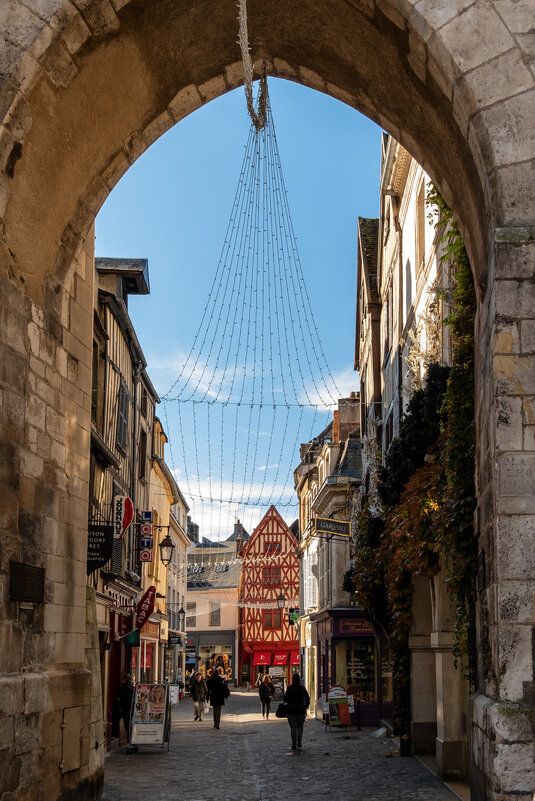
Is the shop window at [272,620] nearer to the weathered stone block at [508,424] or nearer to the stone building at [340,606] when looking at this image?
the stone building at [340,606]

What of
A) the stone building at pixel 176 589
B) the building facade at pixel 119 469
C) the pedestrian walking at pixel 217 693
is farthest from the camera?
the stone building at pixel 176 589

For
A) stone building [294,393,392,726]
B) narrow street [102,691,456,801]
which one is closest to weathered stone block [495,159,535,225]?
narrow street [102,691,456,801]

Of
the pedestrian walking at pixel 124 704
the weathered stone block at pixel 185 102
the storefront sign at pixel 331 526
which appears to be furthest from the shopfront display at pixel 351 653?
the weathered stone block at pixel 185 102

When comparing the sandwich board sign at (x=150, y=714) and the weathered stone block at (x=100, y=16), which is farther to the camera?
the sandwich board sign at (x=150, y=714)

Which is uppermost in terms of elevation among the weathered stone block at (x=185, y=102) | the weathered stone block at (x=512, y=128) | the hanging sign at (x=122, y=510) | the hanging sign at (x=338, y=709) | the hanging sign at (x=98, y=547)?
the weathered stone block at (x=185, y=102)

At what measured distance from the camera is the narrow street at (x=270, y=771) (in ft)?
34.1

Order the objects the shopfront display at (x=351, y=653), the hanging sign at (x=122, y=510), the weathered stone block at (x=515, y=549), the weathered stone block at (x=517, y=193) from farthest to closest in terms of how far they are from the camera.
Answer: the shopfront display at (x=351, y=653)
the hanging sign at (x=122, y=510)
the weathered stone block at (x=517, y=193)
the weathered stone block at (x=515, y=549)

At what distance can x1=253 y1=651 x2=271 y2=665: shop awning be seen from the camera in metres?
55.8

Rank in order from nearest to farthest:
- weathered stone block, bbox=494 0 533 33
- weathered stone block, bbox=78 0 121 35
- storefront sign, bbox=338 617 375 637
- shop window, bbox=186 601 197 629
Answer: weathered stone block, bbox=494 0 533 33 < weathered stone block, bbox=78 0 121 35 < storefront sign, bbox=338 617 375 637 < shop window, bbox=186 601 197 629

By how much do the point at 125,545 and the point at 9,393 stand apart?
40.2 ft

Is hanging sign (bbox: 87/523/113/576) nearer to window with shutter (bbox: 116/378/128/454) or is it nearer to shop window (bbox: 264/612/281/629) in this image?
window with shutter (bbox: 116/378/128/454)

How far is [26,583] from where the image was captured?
765 cm

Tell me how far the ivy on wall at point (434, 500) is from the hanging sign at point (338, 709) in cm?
378

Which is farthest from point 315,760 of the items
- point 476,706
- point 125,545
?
point 476,706
